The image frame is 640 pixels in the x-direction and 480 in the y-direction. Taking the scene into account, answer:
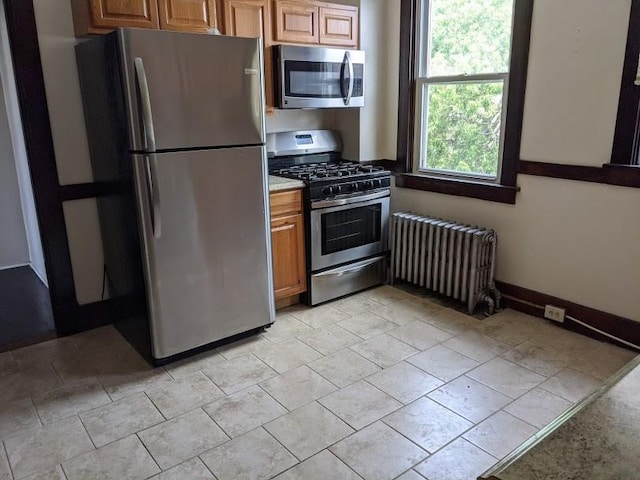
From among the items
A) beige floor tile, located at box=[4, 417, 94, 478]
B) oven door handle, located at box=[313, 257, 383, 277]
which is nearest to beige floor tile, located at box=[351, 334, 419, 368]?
oven door handle, located at box=[313, 257, 383, 277]

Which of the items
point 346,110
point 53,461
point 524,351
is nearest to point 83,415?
point 53,461

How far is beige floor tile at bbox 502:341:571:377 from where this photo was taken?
260 cm

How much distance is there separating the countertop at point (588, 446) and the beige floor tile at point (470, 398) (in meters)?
1.43

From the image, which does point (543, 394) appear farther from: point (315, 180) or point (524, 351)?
point (315, 180)

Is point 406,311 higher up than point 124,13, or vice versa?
point 124,13

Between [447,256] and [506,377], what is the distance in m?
1.05

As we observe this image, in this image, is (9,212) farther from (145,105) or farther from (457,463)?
(457,463)

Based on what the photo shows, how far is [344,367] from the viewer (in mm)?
2662

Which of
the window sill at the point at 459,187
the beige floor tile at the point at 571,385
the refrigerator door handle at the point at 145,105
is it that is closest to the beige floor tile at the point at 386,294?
the window sill at the point at 459,187

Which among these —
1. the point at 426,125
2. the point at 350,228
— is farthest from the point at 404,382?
the point at 426,125

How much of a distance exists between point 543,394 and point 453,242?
1213mm

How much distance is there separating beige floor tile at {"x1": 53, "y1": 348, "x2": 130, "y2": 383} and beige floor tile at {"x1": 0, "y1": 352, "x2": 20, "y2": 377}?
0.69ft

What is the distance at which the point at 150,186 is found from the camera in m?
2.39

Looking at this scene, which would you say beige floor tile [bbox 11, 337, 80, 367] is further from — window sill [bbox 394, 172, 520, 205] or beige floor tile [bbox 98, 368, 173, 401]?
window sill [bbox 394, 172, 520, 205]
